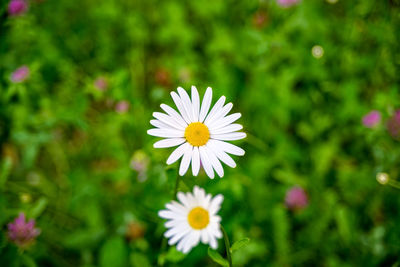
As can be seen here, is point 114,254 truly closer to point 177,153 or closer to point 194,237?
point 194,237

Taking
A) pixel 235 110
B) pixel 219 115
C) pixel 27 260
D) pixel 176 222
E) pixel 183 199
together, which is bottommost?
pixel 27 260

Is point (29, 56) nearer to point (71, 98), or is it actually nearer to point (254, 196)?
point (71, 98)

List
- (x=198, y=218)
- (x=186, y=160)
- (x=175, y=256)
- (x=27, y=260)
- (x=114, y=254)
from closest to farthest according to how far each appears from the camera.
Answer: (x=186, y=160), (x=198, y=218), (x=175, y=256), (x=27, y=260), (x=114, y=254)

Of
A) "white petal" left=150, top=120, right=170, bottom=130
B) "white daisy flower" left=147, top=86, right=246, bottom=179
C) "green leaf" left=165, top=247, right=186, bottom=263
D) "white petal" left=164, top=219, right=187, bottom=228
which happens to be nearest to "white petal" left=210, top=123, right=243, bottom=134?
"white daisy flower" left=147, top=86, right=246, bottom=179

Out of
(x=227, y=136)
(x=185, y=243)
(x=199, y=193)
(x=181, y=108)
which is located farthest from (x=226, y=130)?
(x=185, y=243)

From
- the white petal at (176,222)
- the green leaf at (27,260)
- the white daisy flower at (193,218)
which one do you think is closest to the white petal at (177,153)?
the white daisy flower at (193,218)

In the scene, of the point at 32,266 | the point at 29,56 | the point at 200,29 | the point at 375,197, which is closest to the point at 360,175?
the point at 375,197
